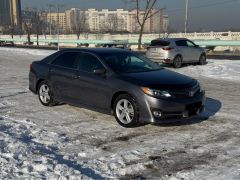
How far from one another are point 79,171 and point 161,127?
9.16 feet

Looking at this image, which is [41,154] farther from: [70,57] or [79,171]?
[70,57]

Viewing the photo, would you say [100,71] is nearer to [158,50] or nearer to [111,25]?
[158,50]

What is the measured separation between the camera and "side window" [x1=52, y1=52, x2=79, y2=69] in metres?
8.80

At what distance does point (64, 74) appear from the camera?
8.89 m

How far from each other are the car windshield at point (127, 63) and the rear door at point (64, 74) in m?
0.87

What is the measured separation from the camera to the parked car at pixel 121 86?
23.5ft

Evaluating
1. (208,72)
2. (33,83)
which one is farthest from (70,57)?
(208,72)

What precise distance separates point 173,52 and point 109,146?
1417 cm

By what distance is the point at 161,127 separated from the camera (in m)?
7.59

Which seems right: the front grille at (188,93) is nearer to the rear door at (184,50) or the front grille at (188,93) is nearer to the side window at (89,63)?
the side window at (89,63)

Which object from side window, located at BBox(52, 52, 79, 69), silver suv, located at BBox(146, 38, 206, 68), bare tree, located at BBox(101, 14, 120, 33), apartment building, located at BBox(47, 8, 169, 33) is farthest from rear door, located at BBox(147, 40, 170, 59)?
bare tree, located at BBox(101, 14, 120, 33)

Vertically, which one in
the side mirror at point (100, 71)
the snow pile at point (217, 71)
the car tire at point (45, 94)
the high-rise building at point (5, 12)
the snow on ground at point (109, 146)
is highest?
the high-rise building at point (5, 12)

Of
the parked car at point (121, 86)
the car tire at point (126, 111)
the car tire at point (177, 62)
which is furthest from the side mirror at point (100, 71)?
the car tire at point (177, 62)

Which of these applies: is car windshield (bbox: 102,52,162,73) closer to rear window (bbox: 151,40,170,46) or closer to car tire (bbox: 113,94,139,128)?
car tire (bbox: 113,94,139,128)
